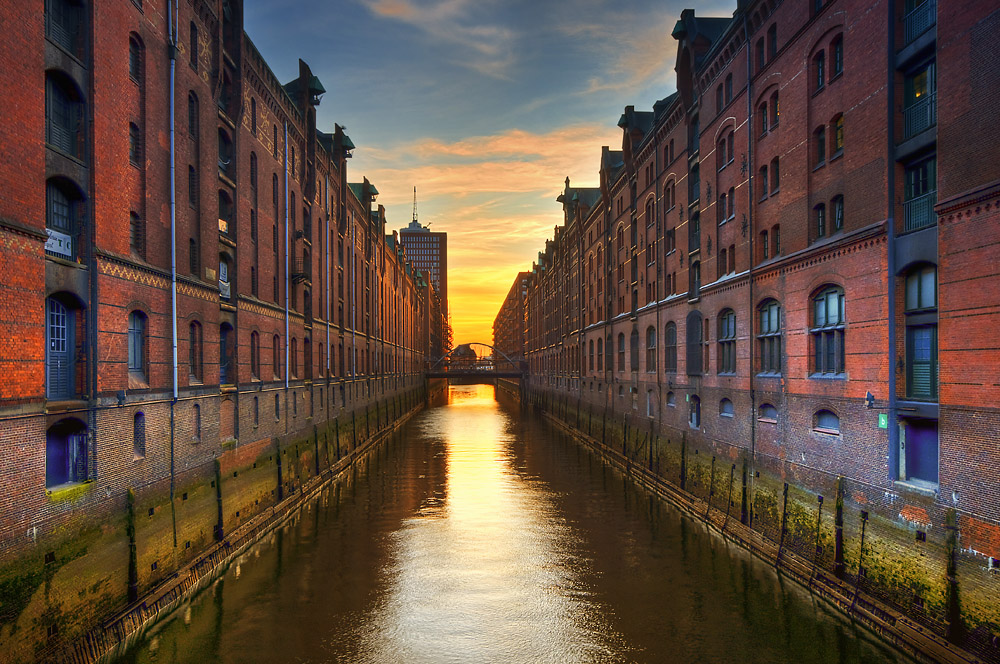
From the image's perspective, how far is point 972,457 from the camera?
34.1 ft

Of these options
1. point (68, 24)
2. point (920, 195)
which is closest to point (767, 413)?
point (920, 195)

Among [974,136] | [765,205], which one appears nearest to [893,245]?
[974,136]

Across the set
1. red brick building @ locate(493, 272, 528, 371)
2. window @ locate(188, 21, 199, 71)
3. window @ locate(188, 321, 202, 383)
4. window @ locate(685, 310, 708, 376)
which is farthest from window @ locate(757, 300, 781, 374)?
red brick building @ locate(493, 272, 528, 371)

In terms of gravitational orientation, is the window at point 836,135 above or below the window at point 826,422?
above

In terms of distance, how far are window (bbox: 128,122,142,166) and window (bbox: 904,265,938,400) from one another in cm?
1752

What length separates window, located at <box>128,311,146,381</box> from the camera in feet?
45.9

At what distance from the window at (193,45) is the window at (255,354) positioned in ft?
30.8

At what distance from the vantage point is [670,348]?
94.7 ft

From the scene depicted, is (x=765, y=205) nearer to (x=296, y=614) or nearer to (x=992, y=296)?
(x=992, y=296)

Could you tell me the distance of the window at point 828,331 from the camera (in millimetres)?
15102

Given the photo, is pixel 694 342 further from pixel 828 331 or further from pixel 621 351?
pixel 621 351

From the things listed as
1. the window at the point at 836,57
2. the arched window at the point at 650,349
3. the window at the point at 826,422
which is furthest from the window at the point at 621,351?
the window at the point at 836,57

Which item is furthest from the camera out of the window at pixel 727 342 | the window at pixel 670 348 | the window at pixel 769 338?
the window at pixel 670 348

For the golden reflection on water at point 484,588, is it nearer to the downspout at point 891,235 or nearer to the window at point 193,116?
the downspout at point 891,235
